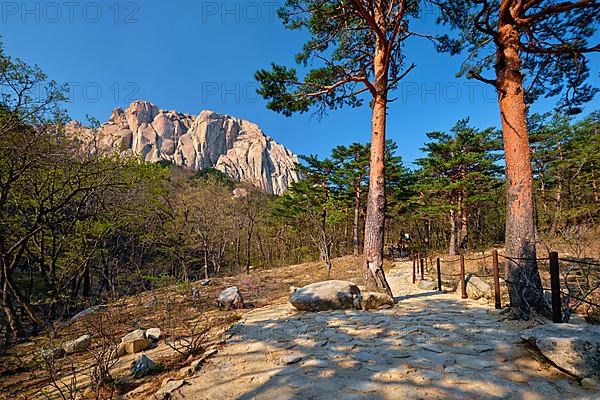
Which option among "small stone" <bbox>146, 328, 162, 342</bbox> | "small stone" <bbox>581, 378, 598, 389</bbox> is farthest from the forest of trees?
"small stone" <bbox>146, 328, 162, 342</bbox>

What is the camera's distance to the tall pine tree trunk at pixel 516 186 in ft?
12.3

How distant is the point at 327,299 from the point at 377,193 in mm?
2460

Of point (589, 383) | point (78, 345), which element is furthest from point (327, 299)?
point (78, 345)

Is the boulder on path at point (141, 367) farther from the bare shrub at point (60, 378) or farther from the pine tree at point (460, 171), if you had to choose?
the pine tree at point (460, 171)

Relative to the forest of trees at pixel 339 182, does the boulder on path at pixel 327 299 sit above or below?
below

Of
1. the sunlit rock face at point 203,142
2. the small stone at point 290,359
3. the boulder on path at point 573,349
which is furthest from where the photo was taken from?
the sunlit rock face at point 203,142

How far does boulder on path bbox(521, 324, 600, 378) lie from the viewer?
208 centimetres

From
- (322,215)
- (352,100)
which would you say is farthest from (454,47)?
(322,215)

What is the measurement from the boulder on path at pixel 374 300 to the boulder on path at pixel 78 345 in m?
4.73

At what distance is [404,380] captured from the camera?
86.5 inches

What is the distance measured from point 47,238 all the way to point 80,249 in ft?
3.59

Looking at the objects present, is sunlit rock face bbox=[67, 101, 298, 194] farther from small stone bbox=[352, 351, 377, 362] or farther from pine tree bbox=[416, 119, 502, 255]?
small stone bbox=[352, 351, 377, 362]

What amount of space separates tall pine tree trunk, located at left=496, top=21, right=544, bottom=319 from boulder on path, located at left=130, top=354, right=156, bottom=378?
183 inches

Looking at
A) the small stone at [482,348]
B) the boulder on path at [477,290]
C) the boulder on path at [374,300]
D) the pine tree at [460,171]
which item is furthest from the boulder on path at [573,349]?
the pine tree at [460,171]
